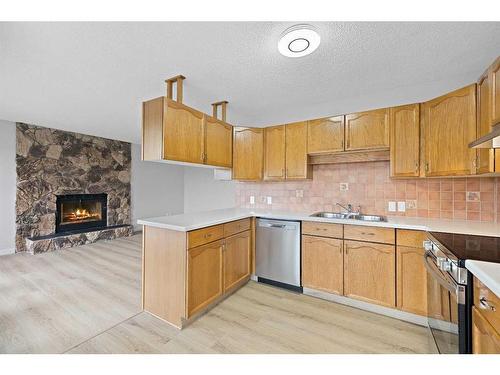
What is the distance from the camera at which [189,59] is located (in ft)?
5.99

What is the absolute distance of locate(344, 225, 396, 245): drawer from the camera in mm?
2016

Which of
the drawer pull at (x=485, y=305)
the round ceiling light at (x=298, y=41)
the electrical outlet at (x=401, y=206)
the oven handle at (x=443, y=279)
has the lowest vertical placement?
the oven handle at (x=443, y=279)

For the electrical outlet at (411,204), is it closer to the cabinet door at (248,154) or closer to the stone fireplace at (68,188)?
the cabinet door at (248,154)

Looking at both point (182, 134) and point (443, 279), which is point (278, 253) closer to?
point (443, 279)

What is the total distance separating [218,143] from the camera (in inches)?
Result: 106

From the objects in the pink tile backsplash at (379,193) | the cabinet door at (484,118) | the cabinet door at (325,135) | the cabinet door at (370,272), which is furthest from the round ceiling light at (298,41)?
the cabinet door at (370,272)

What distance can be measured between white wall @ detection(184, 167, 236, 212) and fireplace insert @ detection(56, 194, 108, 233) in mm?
2101

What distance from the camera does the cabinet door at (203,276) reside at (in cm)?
188

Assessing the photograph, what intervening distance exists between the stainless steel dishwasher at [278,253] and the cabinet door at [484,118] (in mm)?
1574

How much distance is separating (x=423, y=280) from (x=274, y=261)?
1394 millimetres

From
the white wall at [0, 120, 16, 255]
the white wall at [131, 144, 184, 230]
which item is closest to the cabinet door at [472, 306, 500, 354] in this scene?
the white wall at [0, 120, 16, 255]

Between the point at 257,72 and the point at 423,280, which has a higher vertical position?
the point at 257,72
